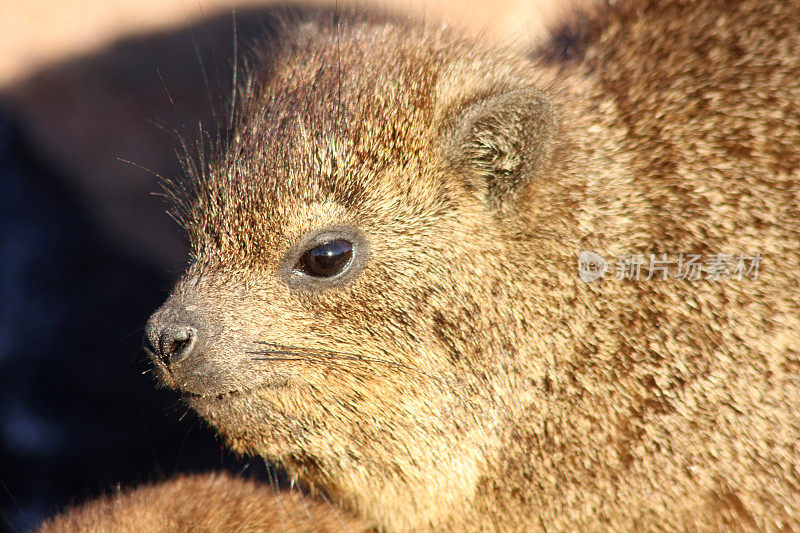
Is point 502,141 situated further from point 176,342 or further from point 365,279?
point 176,342

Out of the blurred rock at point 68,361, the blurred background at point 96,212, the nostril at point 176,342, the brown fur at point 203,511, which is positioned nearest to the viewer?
the nostril at point 176,342

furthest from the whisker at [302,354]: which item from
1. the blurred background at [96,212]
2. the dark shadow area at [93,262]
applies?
the blurred background at [96,212]

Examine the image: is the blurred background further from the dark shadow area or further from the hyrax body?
the hyrax body

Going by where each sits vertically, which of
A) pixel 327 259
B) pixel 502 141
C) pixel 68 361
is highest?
pixel 502 141

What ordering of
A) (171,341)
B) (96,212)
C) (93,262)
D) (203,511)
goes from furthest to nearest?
(96,212) → (93,262) → (203,511) → (171,341)

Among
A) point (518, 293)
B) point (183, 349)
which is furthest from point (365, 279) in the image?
point (183, 349)

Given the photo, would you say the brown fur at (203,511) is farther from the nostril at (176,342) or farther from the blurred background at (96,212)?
the blurred background at (96,212)

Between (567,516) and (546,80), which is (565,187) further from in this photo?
(567,516)
